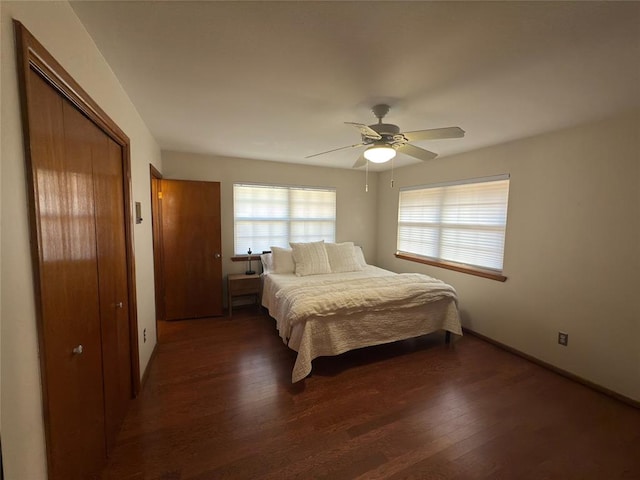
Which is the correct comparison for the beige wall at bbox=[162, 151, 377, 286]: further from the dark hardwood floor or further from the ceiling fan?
the ceiling fan

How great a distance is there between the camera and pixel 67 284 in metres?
1.14

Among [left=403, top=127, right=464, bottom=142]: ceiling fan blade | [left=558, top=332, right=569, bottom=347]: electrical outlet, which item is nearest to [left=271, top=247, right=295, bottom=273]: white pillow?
[left=403, top=127, right=464, bottom=142]: ceiling fan blade

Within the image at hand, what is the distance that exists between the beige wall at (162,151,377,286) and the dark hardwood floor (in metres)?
2.04

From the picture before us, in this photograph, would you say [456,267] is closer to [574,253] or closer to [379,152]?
[574,253]

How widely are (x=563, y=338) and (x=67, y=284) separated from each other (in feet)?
12.1

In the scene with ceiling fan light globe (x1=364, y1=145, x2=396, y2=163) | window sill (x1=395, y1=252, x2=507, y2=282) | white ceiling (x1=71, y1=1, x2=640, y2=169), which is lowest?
window sill (x1=395, y1=252, x2=507, y2=282)

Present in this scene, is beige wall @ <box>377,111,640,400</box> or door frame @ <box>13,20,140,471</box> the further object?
beige wall @ <box>377,111,640,400</box>

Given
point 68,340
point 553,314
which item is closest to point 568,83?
point 553,314

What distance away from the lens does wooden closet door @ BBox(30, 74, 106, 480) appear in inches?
38.0

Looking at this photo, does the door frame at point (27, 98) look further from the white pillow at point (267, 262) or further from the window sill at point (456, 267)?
the window sill at point (456, 267)

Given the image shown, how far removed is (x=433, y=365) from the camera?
2604 millimetres

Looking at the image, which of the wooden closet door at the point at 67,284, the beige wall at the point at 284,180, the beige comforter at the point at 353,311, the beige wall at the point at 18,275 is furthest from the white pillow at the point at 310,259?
the beige wall at the point at 18,275

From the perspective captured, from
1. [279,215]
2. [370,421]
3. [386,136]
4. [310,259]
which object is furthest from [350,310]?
[279,215]

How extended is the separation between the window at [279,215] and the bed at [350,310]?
91 cm
